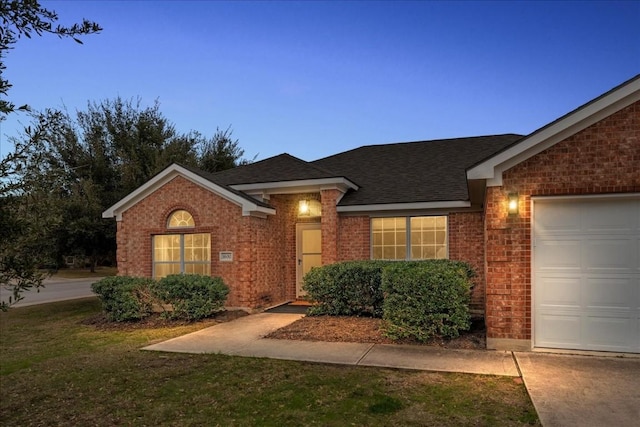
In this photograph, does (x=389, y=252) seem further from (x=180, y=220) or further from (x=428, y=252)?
(x=180, y=220)

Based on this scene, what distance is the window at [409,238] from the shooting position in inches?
473

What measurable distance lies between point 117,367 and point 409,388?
15.4 ft

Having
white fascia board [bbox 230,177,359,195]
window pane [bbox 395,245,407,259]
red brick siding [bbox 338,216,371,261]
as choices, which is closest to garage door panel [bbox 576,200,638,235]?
window pane [bbox 395,245,407,259]

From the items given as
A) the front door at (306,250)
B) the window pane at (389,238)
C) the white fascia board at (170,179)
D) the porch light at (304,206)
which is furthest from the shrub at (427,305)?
the porch light at (304,206)

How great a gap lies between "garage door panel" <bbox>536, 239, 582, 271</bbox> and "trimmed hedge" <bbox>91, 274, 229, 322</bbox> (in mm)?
7299

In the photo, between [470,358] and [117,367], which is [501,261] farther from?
[117,367]

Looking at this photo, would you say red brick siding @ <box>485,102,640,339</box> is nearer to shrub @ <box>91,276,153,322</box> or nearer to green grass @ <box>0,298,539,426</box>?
green grass @ <box>0,298,539,426</box>

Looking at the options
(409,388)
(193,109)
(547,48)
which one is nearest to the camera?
(409,388)

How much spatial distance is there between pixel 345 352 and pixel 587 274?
14.1 feet

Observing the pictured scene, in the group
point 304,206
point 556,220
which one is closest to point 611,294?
point 556,220

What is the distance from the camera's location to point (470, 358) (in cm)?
690

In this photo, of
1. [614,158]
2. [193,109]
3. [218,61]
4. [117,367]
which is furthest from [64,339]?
[193,109]

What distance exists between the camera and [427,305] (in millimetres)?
7883

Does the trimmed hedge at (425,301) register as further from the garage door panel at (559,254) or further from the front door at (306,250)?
the front door at (306,250)
